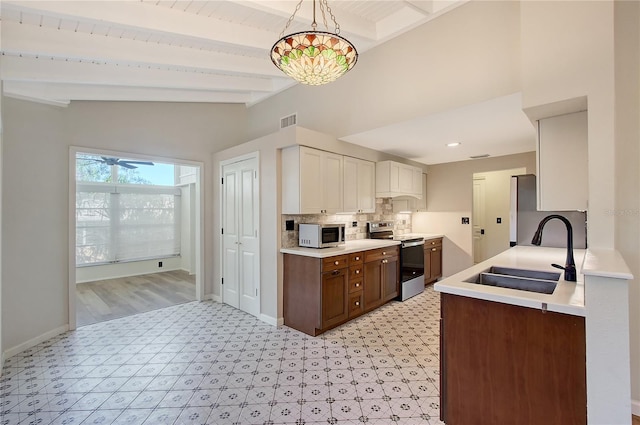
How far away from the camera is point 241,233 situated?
416 cm

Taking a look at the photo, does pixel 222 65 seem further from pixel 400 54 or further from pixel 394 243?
pixel 394 243

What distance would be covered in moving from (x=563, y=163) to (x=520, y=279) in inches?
38.1

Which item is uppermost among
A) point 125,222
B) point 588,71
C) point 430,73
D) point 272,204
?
point 430,73

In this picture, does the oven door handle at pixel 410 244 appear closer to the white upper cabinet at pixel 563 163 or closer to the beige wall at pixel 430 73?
the beige wall at pixel 430 73

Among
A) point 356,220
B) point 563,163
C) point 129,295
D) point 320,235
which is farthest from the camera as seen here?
point 129,295

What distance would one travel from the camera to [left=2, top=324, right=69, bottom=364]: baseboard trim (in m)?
2.89

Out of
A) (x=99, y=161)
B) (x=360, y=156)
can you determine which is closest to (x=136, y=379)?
(x=360, y=156)

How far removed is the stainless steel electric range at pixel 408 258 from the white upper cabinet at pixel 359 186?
446 mm

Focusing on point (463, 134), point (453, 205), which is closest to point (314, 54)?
point (463, 134)

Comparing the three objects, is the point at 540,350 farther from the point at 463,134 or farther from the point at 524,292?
the point at 463,134

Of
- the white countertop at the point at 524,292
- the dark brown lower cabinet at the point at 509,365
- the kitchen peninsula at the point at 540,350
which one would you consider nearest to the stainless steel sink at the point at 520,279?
the white countertop at the point at 524,292

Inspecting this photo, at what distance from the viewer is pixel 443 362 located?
186cm

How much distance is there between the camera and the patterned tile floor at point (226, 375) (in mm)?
2043

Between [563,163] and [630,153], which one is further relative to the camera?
[563,163]
